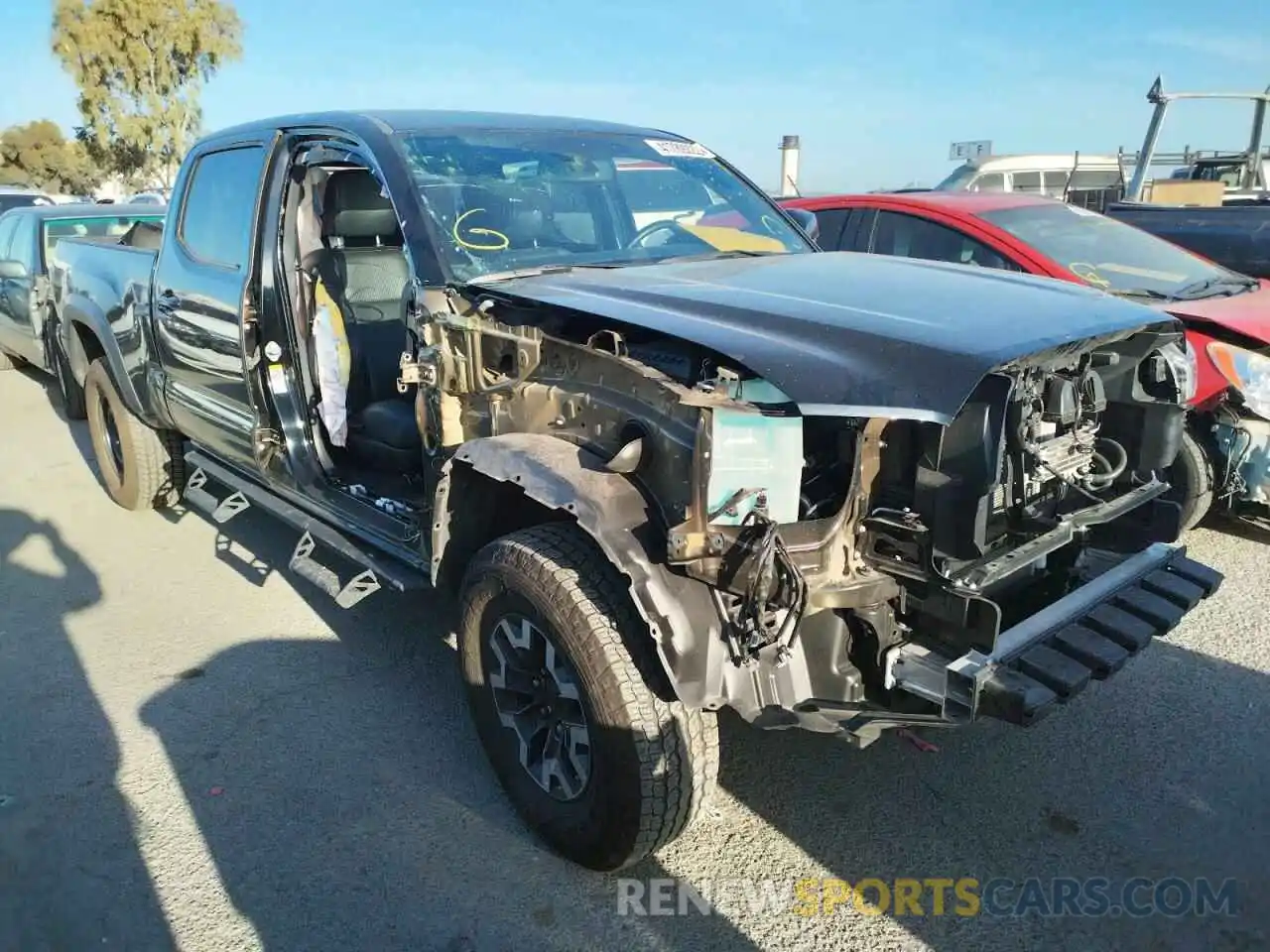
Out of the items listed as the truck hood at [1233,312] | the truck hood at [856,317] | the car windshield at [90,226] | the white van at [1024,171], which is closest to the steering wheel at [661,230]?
the truck hood at [856,317]

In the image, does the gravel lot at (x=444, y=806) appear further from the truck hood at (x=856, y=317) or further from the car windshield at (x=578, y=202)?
the car windshield at (x=578, y=202)

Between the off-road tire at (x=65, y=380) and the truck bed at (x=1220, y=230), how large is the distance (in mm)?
8044

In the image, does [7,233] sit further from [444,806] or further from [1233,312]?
[1233,312]

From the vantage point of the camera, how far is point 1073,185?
12852 mm

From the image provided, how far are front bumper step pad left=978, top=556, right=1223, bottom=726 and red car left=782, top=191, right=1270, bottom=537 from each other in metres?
1.44

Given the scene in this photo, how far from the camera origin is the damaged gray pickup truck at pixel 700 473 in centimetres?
225

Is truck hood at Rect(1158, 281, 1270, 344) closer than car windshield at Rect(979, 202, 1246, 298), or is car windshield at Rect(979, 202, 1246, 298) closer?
truck hood at Rect(1158, 281, 1270, 344)

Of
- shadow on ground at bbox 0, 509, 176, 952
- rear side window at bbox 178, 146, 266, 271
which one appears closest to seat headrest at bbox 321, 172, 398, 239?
rear side window at bbox 178, 146, 266, 271

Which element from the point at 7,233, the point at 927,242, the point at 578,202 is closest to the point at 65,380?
the point at 7,233

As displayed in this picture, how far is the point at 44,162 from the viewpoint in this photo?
159 ft

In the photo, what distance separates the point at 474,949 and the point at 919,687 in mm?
1275

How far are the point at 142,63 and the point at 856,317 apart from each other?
37.2m

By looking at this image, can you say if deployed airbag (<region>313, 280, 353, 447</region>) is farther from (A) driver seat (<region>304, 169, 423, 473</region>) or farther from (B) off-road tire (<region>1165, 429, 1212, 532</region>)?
(B) off-road tire (<region>1165, 429, 1212, 532</region>)

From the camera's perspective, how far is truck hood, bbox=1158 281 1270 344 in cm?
446
